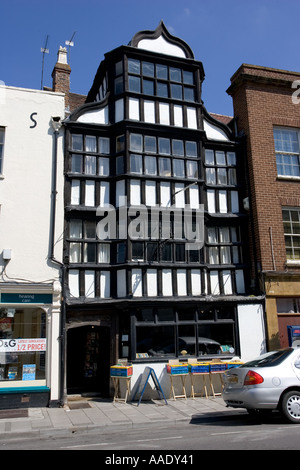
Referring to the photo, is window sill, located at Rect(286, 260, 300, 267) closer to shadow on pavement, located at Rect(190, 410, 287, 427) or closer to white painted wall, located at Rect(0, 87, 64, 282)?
shadow on pavement, located at Rect(190, 410, 287, 427)

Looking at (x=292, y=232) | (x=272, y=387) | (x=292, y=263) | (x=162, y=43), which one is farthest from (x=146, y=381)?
(x=162, y=43)

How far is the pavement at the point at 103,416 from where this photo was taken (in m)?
8.99

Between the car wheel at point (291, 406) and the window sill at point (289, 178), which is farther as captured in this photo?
the window sill at point (289, 178)

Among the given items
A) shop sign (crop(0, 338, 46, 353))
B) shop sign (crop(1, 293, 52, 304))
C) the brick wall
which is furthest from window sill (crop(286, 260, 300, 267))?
shop sign (crop(0, 338, 46, 353))

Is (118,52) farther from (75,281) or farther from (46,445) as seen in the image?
(46,445)

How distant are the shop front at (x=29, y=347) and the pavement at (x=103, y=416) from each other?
0.49 metres

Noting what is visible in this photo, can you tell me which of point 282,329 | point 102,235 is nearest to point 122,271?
point 102,235

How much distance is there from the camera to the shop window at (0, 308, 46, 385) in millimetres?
11812

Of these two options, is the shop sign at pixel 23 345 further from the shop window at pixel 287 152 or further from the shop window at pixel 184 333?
the shop window at pixel 287 152

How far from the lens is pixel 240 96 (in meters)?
16.3

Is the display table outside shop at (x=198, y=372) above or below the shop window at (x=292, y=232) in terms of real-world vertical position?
below

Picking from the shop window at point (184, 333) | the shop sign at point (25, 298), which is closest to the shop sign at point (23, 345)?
the shop sign at point (25, 298)
